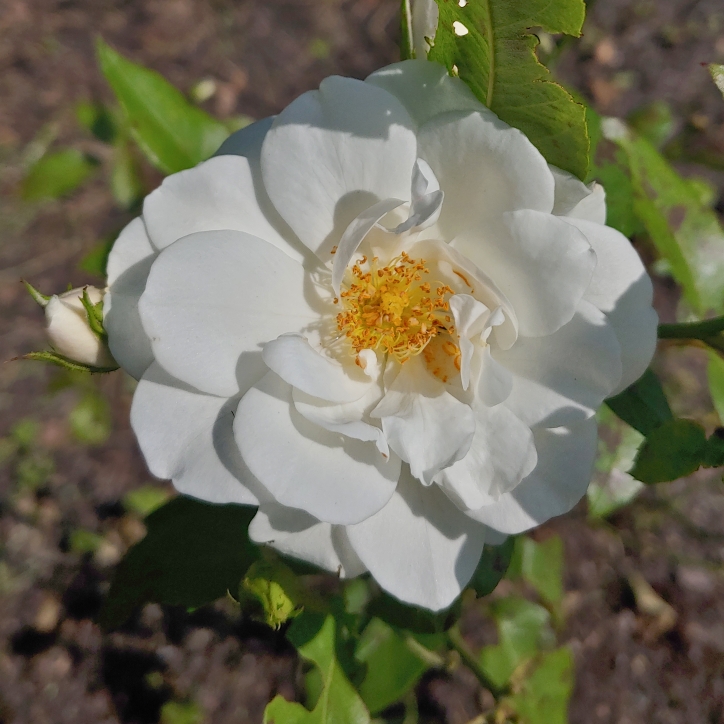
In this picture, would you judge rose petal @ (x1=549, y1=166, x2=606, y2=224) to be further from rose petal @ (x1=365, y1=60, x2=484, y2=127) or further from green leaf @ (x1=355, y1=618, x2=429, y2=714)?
green leaf @ (x1=355, y1=618, x2=429, y2=714)

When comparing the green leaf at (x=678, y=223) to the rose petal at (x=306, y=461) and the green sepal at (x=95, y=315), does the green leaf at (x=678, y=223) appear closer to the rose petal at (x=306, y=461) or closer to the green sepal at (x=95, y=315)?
the rose petal at (x=306, y=461)

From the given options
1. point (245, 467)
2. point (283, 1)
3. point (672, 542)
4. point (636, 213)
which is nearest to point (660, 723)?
point (672, 542)

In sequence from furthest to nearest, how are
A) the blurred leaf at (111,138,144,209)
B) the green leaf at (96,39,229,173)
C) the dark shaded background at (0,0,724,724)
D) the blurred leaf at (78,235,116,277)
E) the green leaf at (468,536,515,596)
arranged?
the dark shaded background at (0,0,724,724)
the blurred leaf at (111,138,144,209)
the blurred leaf at (78,235,116,277)
the green leaf at (96,39,229,173)
the green leaf at (468,536,515,596)

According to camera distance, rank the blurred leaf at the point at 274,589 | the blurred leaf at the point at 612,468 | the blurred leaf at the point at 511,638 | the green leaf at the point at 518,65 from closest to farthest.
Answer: the green leaf at the point at 518,65 < the blurred leaf at the point at 274,589 < the blurred leaf at the point at 612,468 < the blurred leaf at the point at 511,638

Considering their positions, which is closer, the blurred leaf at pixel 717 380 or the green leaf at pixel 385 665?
the blurred leaf at pixel 717 380

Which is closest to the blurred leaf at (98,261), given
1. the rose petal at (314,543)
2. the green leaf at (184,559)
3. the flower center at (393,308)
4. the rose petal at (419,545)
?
the green leaf at (184,559)

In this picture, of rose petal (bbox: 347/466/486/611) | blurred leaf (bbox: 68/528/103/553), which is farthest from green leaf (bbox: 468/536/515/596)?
blurred leaf (bbox: 68/528/103/553)

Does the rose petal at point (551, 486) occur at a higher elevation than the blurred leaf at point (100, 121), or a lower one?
higher
